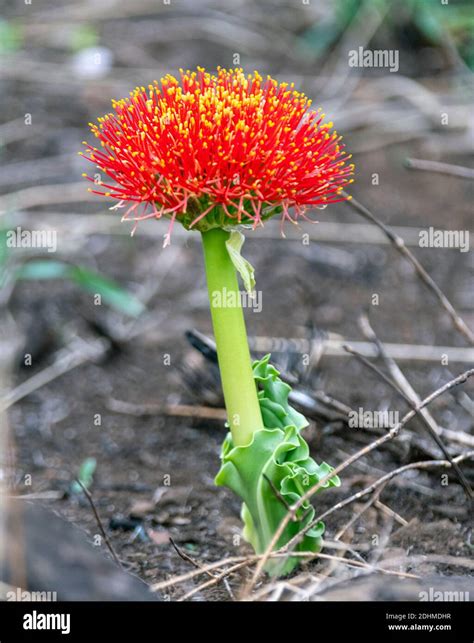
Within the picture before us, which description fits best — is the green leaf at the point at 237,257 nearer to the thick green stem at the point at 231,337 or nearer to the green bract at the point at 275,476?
the thick green stem at the point at 231,337

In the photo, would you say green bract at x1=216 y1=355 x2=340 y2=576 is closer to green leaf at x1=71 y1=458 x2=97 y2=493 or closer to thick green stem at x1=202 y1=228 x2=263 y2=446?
thick green stem at x1=202 y1=228 x2=263 y2=446

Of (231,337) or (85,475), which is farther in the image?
(85,475)

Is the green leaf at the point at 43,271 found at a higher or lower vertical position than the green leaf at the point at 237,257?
higher

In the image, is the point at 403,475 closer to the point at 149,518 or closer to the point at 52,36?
the point at 149,518
